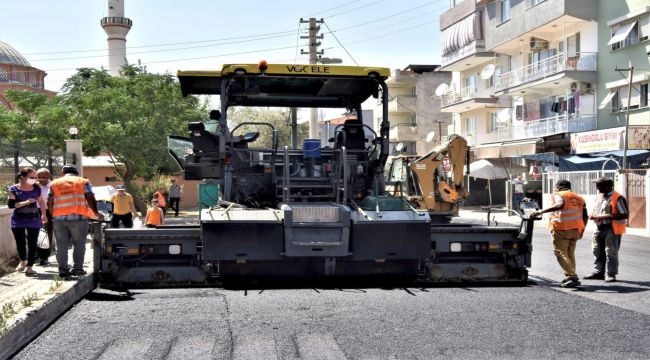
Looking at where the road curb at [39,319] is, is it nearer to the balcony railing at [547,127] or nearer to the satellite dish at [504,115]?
the balcony railing at [547,127]

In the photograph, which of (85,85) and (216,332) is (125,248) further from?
(85,85)

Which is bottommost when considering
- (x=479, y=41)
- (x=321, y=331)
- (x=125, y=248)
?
(x=321, y=331)

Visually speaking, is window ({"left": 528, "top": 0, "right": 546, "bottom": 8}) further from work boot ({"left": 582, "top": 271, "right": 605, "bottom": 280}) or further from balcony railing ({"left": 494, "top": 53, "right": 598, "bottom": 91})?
work boot ({"left": 582, "top": 271, "right": 605, "bottom": 280})

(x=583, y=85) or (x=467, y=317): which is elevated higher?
(x=583, y=85)

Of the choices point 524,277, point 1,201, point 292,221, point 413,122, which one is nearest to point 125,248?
point 292,221

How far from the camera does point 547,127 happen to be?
35.2m

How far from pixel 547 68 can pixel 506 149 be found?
14.1 feet

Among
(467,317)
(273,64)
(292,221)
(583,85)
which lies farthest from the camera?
(583,85)

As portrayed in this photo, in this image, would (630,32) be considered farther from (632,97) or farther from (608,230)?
(608,230)

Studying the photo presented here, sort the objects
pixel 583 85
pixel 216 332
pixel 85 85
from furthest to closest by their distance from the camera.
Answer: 1. pixel 85 85
2. pixel 583 85
3. pixel 216 332

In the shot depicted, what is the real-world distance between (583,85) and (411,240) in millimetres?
26499

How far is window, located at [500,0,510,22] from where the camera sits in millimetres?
39184

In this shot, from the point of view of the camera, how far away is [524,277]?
9.75 meters

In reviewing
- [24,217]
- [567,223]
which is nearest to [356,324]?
[567,223]
